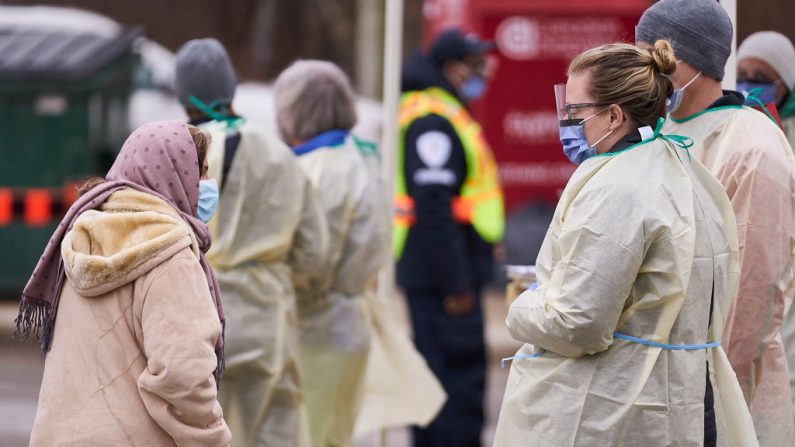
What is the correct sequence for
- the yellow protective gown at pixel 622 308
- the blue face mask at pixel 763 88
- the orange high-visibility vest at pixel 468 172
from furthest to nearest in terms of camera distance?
1. the orange high-visibility vest at pixel 468 172
2. the blue face mask at pixel 763 88
3. the yellow protective gown at pixel 622 308

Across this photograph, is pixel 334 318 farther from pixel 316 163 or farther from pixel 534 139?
pixel 534 139

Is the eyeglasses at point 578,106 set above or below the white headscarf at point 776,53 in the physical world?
below

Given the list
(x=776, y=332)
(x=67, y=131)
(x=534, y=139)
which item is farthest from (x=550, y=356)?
(x=534, y=139)

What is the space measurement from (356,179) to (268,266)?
859 mm

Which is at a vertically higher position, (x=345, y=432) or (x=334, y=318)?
→ (x=334, y=318)

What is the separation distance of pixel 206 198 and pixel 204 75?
157cm

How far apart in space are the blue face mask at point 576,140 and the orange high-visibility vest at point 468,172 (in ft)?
11.2

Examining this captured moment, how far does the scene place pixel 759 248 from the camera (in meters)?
4.09

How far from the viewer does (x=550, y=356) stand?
3.63 m

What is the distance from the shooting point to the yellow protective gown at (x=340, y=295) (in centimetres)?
602

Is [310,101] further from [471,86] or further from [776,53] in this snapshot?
[776,53]

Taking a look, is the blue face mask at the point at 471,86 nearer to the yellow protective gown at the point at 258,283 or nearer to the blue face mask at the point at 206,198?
the yellow protective gown at the point at 258,283

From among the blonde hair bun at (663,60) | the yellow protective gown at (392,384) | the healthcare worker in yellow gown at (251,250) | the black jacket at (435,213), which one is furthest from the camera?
the black jacket at (435,213)

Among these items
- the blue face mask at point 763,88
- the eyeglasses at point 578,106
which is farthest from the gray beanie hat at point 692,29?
the blue face mask at point 763,88
